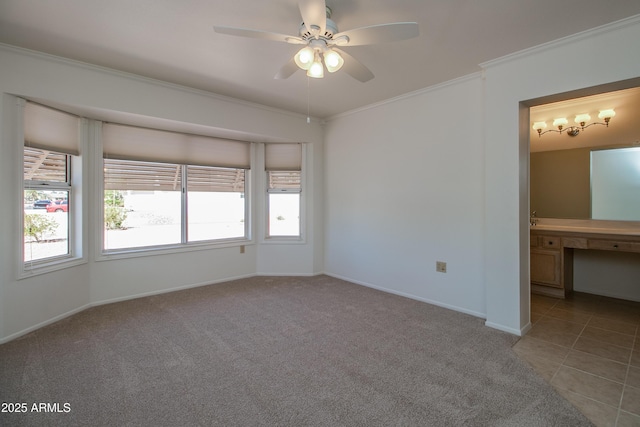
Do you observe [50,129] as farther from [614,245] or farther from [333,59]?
[614,245]

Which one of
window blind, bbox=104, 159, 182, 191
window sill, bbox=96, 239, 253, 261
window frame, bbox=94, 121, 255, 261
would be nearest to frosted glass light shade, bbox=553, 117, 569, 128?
window frame, bbox=94, 121, 255, 261

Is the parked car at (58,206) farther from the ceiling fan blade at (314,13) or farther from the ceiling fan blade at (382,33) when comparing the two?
the ceiling fan blade at (382,33)

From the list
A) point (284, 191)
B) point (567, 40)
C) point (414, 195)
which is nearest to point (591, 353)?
point (414, 195)

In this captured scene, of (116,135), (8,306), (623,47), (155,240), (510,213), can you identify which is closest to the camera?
(623,47)

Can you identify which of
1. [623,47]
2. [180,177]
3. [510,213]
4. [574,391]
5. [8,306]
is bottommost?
[574,391]

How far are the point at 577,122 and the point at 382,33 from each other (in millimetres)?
3608

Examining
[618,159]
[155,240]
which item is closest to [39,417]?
[155,240]

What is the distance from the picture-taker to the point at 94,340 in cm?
259

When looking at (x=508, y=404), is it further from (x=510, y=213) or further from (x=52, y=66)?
(x=52, y=66)

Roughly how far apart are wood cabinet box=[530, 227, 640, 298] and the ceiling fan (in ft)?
10.7

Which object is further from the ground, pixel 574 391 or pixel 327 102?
pixel 327 102

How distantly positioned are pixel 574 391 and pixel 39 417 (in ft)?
11.0

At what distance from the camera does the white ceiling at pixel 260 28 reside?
2.03 m

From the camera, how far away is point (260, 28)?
2.32 m
